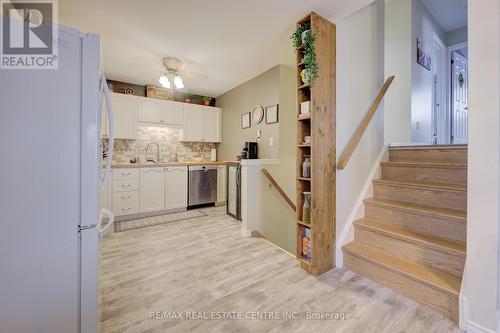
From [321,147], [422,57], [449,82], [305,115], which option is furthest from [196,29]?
[449,82]

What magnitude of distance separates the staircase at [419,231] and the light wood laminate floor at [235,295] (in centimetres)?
12

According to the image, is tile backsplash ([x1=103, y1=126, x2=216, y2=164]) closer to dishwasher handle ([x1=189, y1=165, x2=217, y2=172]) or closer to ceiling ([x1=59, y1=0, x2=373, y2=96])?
dishwasher handle ([x1=189, y1=165, x2=217, y2=172])

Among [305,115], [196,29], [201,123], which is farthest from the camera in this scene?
[201,123]

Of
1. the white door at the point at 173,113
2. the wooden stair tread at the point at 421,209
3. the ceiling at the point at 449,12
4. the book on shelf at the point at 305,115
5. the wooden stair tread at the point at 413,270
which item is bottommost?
the wooden stair tread at the point at 413,270

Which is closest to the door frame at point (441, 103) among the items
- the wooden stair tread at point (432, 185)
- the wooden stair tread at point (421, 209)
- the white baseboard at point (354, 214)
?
the white baseboard at point (354, 214)

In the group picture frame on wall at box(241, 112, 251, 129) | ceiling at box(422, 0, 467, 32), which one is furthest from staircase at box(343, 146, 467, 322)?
ceiling at box(422, 0, 467, 32)

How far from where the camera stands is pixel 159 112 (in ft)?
14.0

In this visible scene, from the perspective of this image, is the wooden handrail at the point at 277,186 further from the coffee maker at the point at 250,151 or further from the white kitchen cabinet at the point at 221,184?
the white kitchen cabinet at the point at 221,184

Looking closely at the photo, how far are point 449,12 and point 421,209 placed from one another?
3948mm

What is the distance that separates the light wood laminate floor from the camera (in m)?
1.36

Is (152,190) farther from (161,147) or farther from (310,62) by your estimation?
(310,62)

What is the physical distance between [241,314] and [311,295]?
1.91ft

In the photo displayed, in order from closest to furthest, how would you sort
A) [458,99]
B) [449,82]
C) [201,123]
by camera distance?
[449,82]
[458,99]
[201,123]

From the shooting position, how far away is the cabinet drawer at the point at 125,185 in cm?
351
